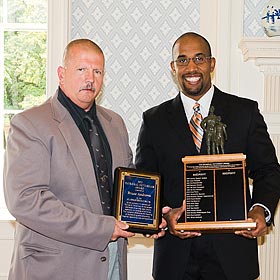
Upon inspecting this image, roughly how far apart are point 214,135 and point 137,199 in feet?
1.51

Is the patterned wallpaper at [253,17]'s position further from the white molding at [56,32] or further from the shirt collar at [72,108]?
the shirt collar at [72,108]

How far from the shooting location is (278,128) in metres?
4.28

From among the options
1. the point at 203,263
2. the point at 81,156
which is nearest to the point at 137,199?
the point at 81,156

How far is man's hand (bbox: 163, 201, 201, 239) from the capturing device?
9.93ft

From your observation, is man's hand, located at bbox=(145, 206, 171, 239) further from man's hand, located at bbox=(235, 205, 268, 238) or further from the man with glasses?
man's hand, located at bbox=(235, 205, 268, 238)

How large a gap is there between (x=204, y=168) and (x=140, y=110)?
5.17 ft

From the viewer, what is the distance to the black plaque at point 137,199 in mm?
2910

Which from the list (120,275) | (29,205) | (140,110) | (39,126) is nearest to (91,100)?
(39,126)

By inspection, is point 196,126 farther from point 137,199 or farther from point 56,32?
point 56,32

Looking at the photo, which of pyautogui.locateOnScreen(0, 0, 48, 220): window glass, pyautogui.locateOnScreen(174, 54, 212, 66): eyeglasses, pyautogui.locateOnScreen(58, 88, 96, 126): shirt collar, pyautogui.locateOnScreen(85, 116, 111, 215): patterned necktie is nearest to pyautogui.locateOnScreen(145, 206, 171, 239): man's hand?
pyautogui.locateOnScreen(85, 116, 111, 215): patterned necktie

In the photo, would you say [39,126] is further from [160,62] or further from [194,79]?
[160,62]

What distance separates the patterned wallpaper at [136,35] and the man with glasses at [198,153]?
122 centimetres

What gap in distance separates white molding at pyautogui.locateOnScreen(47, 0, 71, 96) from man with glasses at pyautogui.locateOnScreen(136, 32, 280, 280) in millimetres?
1325

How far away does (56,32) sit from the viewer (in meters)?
4.45
